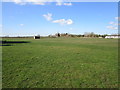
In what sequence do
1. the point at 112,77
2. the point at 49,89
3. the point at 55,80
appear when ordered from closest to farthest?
the point at 49,89, the point at 55,80, the point at 112,77

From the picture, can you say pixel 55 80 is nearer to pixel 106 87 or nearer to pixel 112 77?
pixel 106 87

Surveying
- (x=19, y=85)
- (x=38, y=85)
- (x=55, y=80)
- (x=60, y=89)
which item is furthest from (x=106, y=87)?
(x=19, y=85)

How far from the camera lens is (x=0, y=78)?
16.7 feet

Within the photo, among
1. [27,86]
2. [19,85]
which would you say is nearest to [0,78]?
[19,85]

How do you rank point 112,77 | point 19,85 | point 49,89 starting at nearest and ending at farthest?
point 49,89 < point 19,85 < point 112,77

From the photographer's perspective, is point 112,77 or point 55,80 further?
point 112,77

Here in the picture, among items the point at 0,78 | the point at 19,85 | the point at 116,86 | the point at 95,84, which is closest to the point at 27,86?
the point at 19,85

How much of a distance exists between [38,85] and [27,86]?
0.41m

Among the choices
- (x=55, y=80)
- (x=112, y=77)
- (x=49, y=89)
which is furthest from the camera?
(x=112, y=77)

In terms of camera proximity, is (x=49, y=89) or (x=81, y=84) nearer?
(x=49, y=89)

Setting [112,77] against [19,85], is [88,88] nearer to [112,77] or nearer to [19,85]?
[112,77]

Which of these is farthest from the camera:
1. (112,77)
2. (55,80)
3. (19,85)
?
(112,77)

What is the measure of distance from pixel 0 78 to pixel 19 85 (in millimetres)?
1248

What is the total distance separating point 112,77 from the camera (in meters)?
5.37
